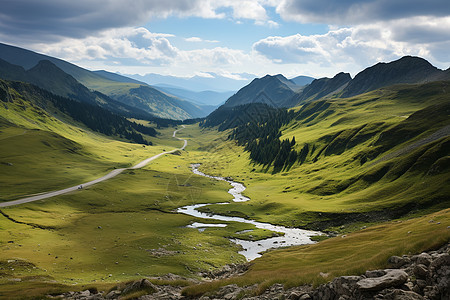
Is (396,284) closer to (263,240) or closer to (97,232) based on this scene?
(263,240)

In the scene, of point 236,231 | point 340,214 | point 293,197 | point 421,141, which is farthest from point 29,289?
point 421,141

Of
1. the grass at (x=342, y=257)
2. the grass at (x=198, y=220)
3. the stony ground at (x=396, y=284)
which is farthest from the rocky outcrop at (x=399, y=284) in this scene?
the grass at (x=198, y=220)

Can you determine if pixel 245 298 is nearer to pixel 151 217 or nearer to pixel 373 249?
pixel 373 249

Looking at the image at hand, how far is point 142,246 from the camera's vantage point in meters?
77.9

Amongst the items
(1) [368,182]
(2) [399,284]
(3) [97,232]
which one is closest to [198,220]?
(3) [97,232]

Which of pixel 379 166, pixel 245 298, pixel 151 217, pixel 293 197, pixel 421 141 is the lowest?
pixel 151 217

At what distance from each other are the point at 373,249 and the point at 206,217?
80.7 meters

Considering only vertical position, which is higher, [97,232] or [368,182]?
[368,182]

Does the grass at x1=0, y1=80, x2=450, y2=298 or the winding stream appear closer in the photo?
the grass at x1=0, y1=80, x2=450, y2=298

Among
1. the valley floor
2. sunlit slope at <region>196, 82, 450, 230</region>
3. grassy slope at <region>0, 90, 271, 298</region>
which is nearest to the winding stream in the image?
the valley floor

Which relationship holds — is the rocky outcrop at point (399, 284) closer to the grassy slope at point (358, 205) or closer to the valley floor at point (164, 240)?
the valley floor at point (164, 240)

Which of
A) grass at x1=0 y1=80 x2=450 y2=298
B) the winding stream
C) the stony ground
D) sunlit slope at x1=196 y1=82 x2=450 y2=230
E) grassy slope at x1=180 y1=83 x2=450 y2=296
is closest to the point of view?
the stony ground

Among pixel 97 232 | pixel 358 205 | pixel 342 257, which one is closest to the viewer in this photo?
pixel 342 257

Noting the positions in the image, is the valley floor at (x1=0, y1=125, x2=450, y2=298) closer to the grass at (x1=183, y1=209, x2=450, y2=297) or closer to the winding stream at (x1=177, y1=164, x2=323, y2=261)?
the grass at (x1=183, y1=209, x2=450, y2=297)
